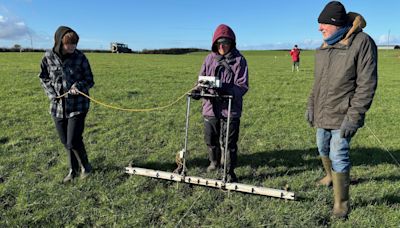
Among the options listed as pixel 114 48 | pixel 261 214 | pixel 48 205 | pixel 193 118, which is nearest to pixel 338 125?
pixel 261 214

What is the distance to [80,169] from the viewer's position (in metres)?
5.99

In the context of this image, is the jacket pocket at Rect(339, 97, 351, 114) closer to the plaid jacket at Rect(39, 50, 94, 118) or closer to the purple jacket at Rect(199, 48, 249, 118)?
the purple jacket at Rect(199, 48, 249, 118)

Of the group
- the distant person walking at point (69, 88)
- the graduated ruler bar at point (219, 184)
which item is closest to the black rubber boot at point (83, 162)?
the distant person walking at point (69, 88)

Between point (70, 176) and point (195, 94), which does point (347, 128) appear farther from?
point (70, 176)

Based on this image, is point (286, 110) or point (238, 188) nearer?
point (238, 188)

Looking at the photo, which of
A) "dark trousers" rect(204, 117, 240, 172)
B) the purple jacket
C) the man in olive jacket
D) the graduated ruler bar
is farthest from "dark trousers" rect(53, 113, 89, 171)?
the man in olive jacket

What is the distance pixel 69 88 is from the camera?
5617 millimetres

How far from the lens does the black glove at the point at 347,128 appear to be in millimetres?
4312

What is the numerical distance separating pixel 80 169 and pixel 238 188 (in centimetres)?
251

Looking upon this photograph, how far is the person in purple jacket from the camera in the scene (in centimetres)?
542

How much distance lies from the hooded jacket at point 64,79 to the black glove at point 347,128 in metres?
3.57

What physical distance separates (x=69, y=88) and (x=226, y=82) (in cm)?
227

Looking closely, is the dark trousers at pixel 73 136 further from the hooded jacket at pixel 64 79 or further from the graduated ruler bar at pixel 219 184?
the graduated ruler bar at pixel 219 184

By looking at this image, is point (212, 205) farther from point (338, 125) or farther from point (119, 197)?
point (338, 125)
